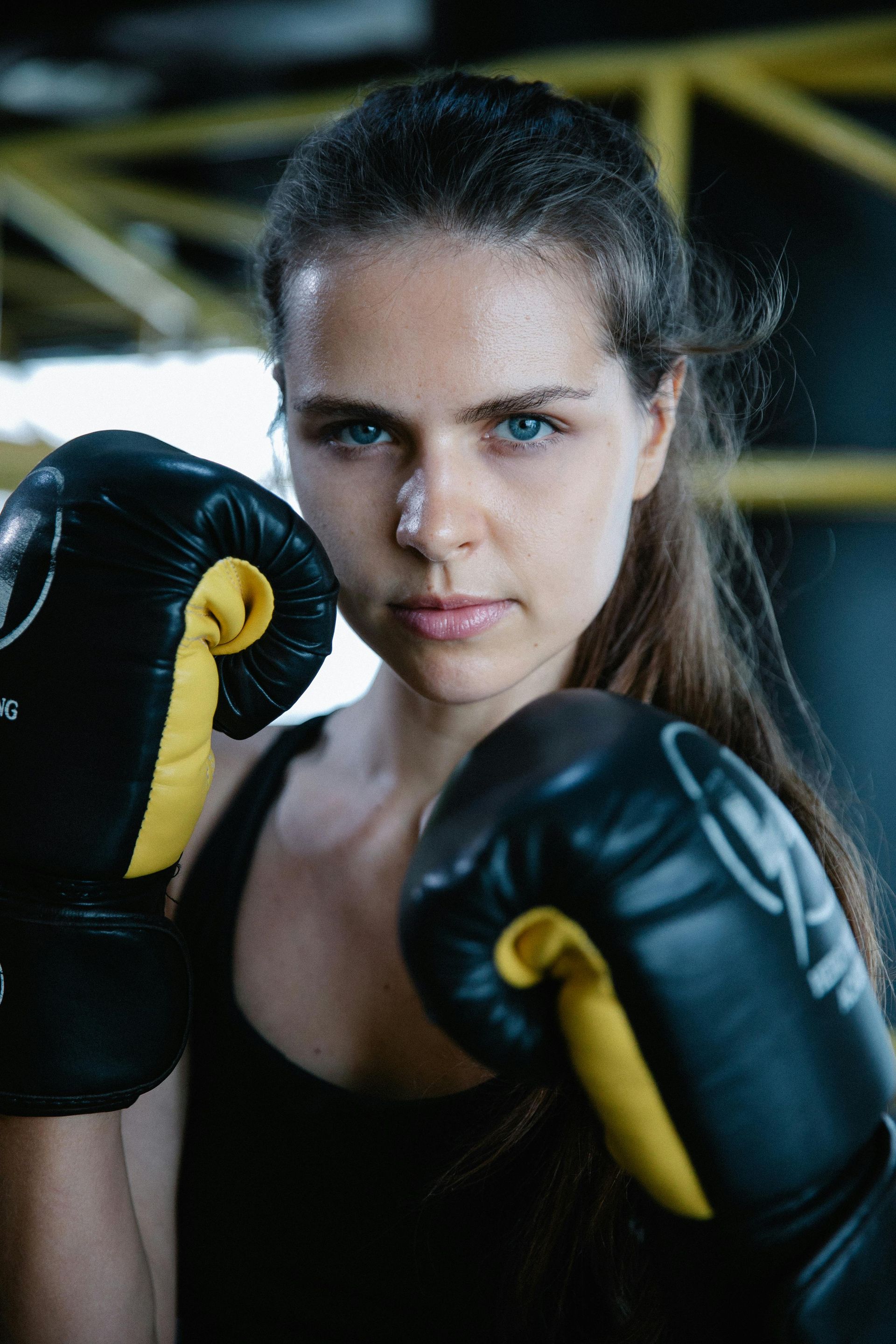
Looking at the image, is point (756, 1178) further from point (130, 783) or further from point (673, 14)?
point (673, 14)

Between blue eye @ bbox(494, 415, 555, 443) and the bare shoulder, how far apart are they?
456 millimetres

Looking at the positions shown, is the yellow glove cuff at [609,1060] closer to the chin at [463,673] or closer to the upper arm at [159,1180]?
the chin at [463,673]

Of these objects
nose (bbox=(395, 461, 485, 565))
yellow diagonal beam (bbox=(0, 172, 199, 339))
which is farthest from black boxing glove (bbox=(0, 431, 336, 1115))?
yellow diagonal beam (bbox=(0, 172, 199, 339))

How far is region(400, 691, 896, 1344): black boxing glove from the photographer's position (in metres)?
0.55

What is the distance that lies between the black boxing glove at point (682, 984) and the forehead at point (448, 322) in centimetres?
36

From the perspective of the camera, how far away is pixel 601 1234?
85cm

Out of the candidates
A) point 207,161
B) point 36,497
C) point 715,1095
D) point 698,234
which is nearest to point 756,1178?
point 715,1095

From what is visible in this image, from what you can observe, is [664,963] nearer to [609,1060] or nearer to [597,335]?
[609,1060]

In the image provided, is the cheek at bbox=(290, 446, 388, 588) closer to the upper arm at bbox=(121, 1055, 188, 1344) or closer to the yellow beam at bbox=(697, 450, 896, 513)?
the upper arm at bbox=(121, 1055, 188, 1344)

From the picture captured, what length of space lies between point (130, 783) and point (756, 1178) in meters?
0.45

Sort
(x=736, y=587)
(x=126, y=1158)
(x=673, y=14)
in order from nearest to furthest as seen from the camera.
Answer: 1. (x=126, y=1158)
2. (x=736, y=587)
3. (x=673, y=14)

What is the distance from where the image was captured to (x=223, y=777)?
121 centimetres

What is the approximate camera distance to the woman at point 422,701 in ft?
2.72

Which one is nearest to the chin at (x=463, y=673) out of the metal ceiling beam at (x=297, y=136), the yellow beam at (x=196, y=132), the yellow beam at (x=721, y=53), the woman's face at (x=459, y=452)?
the woman's face at (x=459, y=452)
